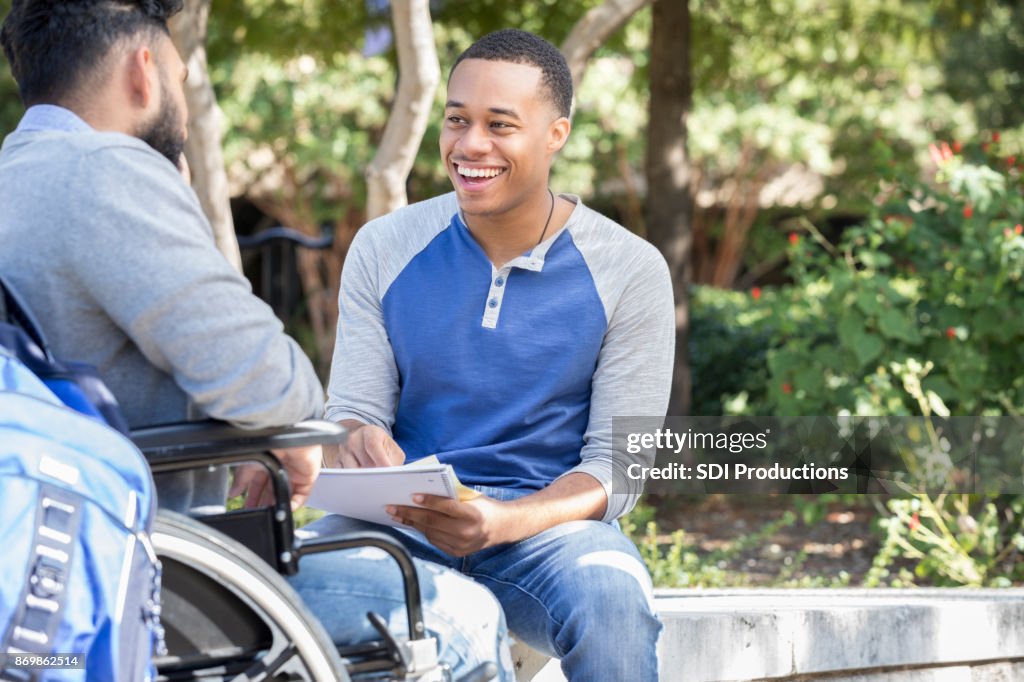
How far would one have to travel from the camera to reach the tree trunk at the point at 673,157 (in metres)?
7.08

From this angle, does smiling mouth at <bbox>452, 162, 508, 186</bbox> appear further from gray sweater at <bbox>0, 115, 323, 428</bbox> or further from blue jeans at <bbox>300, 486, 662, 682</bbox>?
gray sweater at <bbox>0, 115, 323, 428</bbox>

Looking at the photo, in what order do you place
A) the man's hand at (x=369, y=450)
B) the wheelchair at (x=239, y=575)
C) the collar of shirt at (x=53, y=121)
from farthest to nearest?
the man's hand at (x=369, y=450)
the collar of shirt at (x=53, y=121)
the wheelchair at (x=239, y=575)

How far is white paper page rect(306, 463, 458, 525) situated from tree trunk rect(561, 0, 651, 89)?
313cm

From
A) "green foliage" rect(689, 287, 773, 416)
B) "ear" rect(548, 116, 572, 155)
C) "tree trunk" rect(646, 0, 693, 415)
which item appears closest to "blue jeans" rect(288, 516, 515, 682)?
"ear" rect(548, 116, 572, 155)

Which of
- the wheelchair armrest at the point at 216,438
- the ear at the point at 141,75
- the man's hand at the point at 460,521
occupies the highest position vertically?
the ear at the point at 141,75

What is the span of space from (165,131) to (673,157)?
17.7 ft

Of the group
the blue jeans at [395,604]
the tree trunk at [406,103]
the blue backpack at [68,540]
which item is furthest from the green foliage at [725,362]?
the blue backpack at [68,540]

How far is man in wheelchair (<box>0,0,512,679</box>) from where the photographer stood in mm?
1903

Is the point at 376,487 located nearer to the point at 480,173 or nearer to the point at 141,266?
the point at 141,266

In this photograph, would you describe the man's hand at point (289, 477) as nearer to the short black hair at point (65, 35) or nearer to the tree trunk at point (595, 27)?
the short black hair at point (65, 35)

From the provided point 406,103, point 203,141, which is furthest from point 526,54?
point 203,141

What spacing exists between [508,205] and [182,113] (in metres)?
0.99

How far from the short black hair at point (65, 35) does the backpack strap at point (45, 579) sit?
73 cm

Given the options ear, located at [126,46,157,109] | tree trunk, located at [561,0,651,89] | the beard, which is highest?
tree trunk, located at [561,0,651,89]
